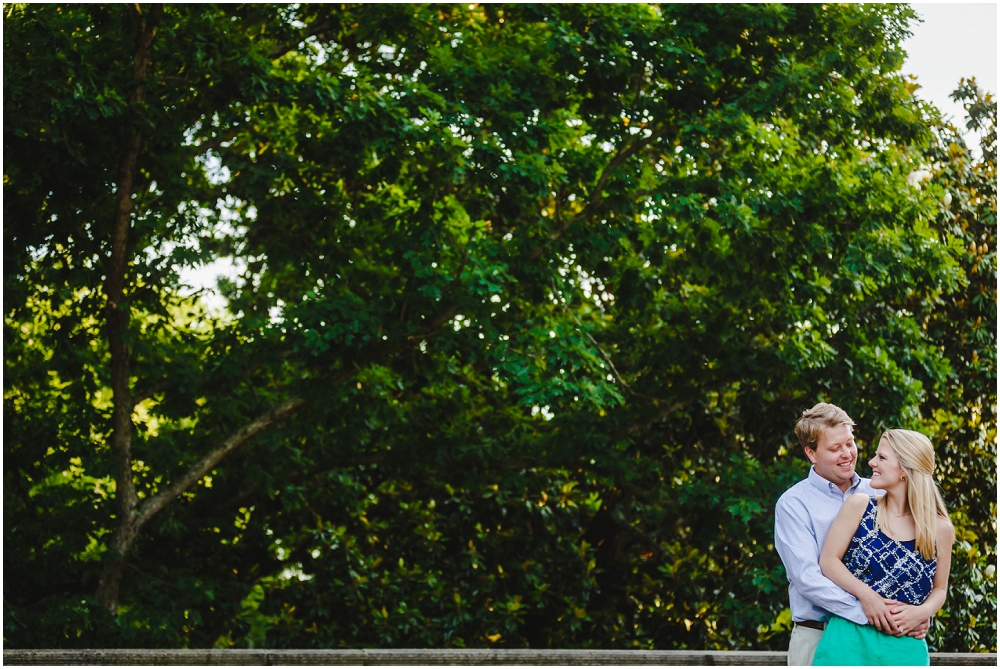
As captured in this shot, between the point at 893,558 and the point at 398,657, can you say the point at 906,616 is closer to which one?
the point at 893,558

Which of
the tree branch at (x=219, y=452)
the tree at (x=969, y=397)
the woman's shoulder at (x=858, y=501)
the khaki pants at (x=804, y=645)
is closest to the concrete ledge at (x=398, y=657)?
the tree branch at (x=219, y=452)

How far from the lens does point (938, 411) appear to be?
9.30 m

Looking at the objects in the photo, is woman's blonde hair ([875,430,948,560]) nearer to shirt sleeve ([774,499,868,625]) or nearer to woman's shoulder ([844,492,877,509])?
woman's shoulder ([844,492,877,509])

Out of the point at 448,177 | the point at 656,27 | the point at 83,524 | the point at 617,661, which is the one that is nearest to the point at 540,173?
the point at 448,177

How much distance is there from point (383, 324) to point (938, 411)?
5909mm

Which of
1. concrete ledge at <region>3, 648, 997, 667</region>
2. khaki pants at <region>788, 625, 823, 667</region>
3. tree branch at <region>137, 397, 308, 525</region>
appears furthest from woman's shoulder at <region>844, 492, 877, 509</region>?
tree branch at <region>137, 397, 308, 525</region>

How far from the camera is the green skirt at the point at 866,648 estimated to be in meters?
2.76

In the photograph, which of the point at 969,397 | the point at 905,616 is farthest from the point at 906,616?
the point at 969,397

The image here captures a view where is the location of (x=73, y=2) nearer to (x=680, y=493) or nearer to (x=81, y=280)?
(x=81, y=280)

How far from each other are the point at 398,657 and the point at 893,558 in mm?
3630

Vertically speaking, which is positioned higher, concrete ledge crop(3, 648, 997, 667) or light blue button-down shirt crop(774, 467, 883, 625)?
light blue button-down shirt crop(774, 467, 883, 625)

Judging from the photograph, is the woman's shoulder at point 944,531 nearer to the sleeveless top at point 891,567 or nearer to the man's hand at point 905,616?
the sleeveless top at point 891,567

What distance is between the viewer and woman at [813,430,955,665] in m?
2.75

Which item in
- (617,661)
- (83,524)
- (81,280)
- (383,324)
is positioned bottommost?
(617,661)
